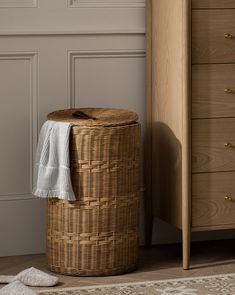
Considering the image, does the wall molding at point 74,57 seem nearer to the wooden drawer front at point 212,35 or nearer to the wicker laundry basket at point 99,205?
the wicker laundry basket at point 99,205

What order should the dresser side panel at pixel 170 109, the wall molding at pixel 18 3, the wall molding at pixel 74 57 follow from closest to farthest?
the dresser side panel at pixel 170 109, the wall molding at pixel 18 3, the wall molding at pixel 74 57

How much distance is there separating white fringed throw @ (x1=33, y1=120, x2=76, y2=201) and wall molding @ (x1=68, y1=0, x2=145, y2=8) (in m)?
0.57

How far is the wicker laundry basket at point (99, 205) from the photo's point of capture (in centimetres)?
321

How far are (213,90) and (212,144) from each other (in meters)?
0.20

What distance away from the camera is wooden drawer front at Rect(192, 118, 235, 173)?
3.34 meters

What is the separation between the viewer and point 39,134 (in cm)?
353

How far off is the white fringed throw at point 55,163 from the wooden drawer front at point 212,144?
49 cm

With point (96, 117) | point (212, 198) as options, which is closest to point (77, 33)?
point (96, 117)

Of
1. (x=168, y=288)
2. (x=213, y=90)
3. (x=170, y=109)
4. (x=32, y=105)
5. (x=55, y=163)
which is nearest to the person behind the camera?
(x=168, y=288)

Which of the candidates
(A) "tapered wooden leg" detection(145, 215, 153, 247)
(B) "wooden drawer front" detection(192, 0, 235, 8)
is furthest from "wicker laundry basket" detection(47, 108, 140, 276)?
(B) "wooden drawer front" detection(192, 0, 235, 8)

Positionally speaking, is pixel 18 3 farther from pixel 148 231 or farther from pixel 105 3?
pixel 148 231

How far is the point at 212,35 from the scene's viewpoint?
130 inches

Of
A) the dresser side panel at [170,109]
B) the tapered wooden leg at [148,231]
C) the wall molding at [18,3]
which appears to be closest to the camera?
the dresser side panel at [170,109]

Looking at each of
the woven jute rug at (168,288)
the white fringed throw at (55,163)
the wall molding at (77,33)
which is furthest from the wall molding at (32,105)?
the woven jute rug at (168,288)
